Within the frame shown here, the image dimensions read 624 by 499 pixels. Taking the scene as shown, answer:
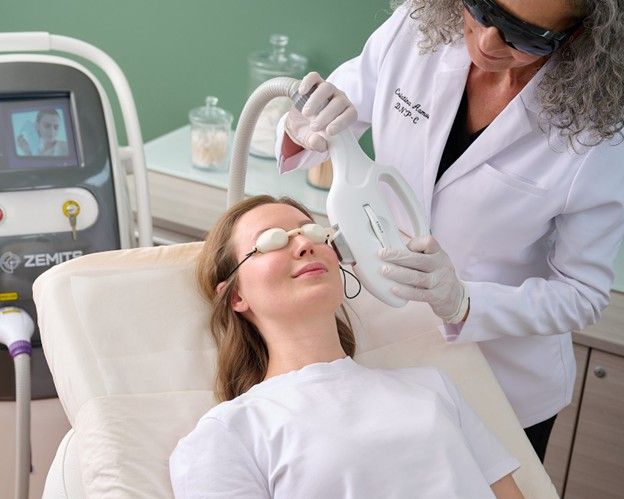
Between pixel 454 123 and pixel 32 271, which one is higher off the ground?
pixel 454 123

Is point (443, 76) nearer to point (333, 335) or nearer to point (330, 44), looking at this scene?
point (333, 335)

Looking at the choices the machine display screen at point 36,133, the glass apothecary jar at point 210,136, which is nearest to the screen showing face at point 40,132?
the machine display screen at point 36,133

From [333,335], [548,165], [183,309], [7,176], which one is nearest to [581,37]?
[548,165]

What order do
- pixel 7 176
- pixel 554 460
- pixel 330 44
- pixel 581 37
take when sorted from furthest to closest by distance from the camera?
pixel 330 44 → pixel 554 460 → pixel 7 176 → pixel 581 37

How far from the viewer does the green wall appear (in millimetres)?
2902

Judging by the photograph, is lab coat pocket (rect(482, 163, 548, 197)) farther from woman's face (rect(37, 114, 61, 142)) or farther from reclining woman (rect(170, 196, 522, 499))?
woman's face (rect(37, 114, 61, 142))

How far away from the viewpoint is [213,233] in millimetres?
1854

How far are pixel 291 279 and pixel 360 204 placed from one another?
7.8 inches

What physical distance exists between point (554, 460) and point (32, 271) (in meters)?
1.49

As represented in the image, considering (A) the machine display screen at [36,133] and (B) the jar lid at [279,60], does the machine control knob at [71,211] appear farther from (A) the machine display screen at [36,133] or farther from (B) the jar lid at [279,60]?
(B) the jar lid at [279,60]

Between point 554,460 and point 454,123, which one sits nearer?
point 454,123

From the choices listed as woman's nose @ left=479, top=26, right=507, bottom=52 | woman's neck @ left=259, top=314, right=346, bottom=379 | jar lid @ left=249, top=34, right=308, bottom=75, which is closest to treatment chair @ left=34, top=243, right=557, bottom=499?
woman's neck @ left=259, top=314, right=346, bottom=379

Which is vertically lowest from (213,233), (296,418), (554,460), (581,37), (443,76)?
(554,460)

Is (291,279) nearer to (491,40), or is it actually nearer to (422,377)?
(422,377)
